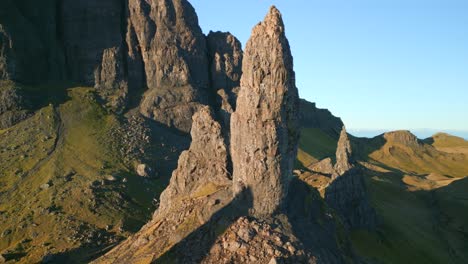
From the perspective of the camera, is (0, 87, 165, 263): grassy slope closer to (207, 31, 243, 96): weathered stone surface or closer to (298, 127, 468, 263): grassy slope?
(207, 31, 243, 96): weathered stone surface

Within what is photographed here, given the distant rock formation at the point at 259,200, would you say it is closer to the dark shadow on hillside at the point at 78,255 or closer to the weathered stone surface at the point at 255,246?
the weathered stone surface at the point at 255,246

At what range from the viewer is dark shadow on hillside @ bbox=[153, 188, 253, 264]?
59.2 metres

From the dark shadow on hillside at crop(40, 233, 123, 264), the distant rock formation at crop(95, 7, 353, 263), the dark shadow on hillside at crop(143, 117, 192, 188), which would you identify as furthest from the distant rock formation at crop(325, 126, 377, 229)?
the dark shadow on hillside at crop(143, 117, 192, 188)

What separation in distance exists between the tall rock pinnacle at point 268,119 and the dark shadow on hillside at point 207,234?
1141mm

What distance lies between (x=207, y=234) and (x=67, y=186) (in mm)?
71387

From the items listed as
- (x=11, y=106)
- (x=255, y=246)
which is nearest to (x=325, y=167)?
(x=11, y=106)

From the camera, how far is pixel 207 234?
60.4m

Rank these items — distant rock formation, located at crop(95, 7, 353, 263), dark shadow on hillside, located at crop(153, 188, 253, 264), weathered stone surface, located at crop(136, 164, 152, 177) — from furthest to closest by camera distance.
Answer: weathered stone surface, located at crop(136, 164, 152, 177), dark shadow on hillside, located at crop(153, 188, 253, 264), distant rock formation, located at crop(95, 7, 353, 263)

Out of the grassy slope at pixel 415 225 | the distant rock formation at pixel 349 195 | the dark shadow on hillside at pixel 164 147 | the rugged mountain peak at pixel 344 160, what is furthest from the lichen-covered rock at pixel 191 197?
the dark shadow on hillside at pixel 164 147

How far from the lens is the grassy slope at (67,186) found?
106625 millimetres

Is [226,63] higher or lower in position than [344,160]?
higher

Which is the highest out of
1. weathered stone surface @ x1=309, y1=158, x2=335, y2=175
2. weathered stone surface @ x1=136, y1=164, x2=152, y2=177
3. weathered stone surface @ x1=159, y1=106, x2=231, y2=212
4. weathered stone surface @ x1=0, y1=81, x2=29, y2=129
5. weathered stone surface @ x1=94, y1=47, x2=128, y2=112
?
weathered stone surface @ x1=94, y1=47, x2=128, y2=112

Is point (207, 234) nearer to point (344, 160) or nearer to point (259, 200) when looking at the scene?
point (259, 200)

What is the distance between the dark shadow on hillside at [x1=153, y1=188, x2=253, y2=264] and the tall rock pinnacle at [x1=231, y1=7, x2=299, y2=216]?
114 cm
